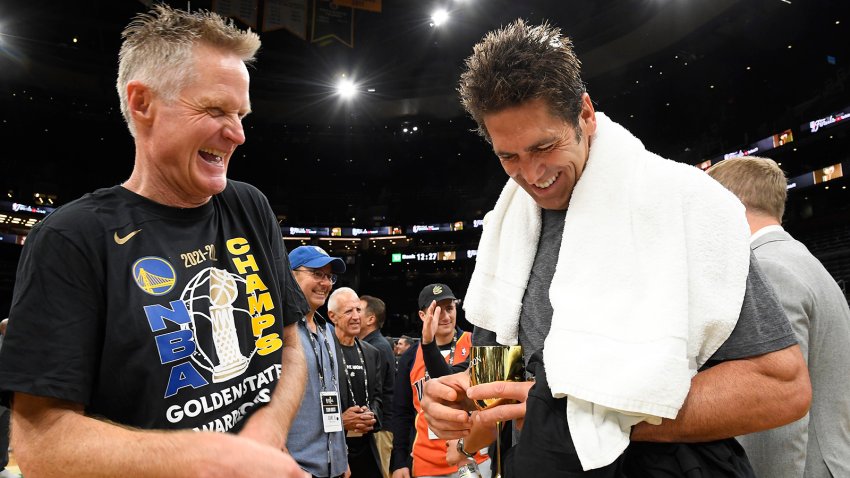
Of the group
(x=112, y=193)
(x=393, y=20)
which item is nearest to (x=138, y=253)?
(x=112, y=193)

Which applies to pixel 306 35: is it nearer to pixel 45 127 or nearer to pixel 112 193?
pixel 112 193

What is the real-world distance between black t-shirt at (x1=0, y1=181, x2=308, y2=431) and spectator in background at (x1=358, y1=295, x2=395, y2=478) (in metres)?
3.09

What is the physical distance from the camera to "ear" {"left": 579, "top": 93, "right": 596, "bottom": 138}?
46.7 inches

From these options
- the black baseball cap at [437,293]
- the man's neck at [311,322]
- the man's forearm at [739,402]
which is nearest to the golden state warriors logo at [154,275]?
the man's forearm at [739,402]

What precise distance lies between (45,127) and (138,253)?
60.9ft

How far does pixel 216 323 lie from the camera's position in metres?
1.14

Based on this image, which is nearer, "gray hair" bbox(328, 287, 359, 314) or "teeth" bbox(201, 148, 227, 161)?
"teeth" bbox(201, 148, 227, 161)

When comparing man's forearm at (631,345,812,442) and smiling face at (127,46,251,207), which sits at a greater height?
smiling face at (127,46,251,207)

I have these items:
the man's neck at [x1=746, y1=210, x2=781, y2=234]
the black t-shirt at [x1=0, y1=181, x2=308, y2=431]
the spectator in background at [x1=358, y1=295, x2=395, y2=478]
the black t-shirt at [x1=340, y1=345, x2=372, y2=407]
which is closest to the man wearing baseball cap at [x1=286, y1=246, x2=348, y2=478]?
the black t-shirt at [x1=340, y1=345, x2=372, y2=407]

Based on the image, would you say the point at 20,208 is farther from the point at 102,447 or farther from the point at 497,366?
the point at 497,366

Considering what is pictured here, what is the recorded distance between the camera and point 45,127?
15906mm

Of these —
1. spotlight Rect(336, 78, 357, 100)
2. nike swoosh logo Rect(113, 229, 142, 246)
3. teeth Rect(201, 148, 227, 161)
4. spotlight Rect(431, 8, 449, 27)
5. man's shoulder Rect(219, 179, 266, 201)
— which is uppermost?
spotlight Rect(431, 8, 449, 27)

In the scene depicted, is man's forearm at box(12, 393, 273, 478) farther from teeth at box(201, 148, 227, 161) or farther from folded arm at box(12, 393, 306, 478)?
teeth at box(201, 148, 227, 161)

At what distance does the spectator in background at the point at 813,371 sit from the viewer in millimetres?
1495
